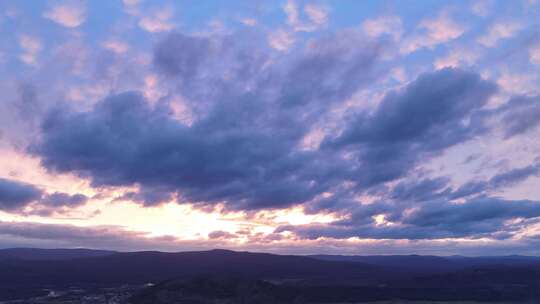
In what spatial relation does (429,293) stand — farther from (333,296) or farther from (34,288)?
(34,288)

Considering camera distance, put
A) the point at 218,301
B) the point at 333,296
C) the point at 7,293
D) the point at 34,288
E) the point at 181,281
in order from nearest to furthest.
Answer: the point at 218,301 < the point at 181,281 < the point at 333,296 < the point at 7,293 < the point at 34,288

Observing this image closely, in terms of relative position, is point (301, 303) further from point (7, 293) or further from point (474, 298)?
point (7, 293)

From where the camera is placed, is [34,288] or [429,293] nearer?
[429,293]

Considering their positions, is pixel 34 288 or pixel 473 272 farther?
pixel 473 272

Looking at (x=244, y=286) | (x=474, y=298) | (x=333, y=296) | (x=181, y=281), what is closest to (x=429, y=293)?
(x=474, y=298)

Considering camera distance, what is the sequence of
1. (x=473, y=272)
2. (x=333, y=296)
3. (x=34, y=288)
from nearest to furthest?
(x=333, y=296), (x=34, y=288), (x=473, y=272)

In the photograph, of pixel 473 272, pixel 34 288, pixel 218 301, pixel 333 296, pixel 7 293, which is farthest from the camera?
pixel 473 272

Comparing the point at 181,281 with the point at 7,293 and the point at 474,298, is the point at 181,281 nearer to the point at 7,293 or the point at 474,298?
the point at 7,293

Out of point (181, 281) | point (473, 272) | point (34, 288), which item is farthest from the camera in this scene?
point (473, 272)

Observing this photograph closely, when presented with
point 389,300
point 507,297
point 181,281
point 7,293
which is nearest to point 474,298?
point 507,297
